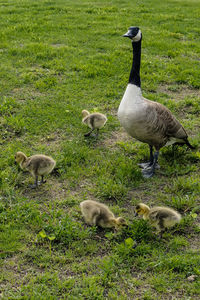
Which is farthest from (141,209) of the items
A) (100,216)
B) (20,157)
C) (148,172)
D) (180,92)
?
(180,92)

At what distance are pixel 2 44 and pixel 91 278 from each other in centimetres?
899

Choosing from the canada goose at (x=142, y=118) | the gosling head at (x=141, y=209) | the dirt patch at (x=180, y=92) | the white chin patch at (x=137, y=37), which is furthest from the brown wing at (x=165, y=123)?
the dirt patch at (x=180, y=92)

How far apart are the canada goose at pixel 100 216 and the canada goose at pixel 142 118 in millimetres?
1509

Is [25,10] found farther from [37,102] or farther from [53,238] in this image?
[53,238]


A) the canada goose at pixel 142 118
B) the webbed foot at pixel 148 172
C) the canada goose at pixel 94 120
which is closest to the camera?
the canada goose at pixel 142 118

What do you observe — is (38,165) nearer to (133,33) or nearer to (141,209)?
(141,209)

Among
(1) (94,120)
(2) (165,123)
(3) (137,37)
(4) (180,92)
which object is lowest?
(4) (180,92)

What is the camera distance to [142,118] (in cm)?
569

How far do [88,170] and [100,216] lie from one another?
147cm

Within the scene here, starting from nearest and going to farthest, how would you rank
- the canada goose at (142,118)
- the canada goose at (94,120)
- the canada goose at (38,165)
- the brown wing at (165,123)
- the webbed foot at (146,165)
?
the canada goose at (38,165) < the canada goose at (142,118) < the brown wing at (165,123) < the webbed foot at (146,165) < the canada goose at (94,120)

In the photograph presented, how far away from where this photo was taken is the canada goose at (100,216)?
4750mm

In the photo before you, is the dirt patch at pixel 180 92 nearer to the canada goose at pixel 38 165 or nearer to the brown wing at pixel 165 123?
the brown wing at pixel 165 123

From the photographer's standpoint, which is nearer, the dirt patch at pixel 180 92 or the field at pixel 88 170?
the field at pixel 88 170

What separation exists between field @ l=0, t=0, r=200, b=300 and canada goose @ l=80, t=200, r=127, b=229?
5.0 inches
